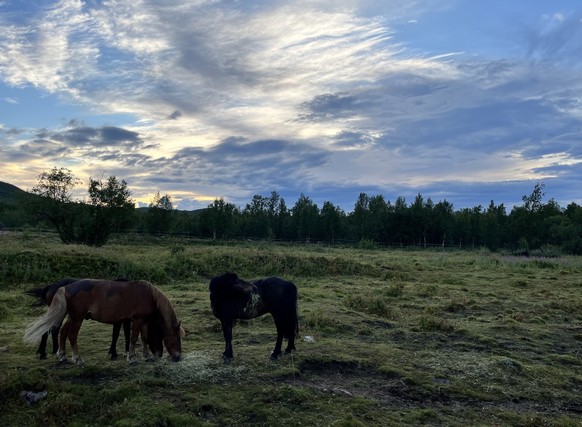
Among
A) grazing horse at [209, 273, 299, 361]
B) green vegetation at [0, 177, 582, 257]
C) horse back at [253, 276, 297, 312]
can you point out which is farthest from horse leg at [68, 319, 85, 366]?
green vegetation at [0, 177, 582, 257]

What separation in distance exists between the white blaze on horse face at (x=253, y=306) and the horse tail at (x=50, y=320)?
357 centimetres

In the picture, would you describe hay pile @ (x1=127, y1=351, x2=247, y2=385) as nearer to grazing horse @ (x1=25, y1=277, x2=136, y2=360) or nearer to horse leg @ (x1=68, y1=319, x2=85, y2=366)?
grazing horse @ (x1=25, y1=277, x2=136, y2=360)

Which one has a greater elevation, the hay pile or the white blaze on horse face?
the white blaze on horse face

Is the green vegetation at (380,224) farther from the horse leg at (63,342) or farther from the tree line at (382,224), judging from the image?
the horse leg at (63,342)

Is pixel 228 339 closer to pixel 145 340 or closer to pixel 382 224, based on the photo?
pixel 145 340

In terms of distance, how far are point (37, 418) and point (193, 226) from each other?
84.7 m

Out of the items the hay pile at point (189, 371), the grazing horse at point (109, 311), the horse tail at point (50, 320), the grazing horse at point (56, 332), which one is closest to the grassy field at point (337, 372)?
the hay pile at point (189, 371)

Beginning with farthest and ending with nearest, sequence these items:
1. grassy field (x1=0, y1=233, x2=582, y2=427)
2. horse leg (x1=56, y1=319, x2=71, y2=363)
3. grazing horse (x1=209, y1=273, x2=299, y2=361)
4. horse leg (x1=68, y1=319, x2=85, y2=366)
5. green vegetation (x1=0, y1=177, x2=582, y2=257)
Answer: green vegetation (x1=0, y1=177, x2=582, y2=257), grazing horse (x1=209, y1=273, x2=299, y2=361), horse leg (x1=56, y1=319, x2=71, y2=363), horse leg (x1=68, y1=319, x2=85, y2=366), grassy field (x1=0, y1=233, x2=582, y2=427)

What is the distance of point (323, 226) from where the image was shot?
8712cm

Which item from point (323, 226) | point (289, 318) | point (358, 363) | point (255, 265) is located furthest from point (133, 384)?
point (323, 226)

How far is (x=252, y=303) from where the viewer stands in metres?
8.95

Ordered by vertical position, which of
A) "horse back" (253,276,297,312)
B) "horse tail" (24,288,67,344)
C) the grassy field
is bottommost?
the grassy field

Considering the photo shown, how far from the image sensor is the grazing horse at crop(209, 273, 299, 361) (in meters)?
Result: 8.76

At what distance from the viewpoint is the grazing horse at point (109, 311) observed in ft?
27.3
